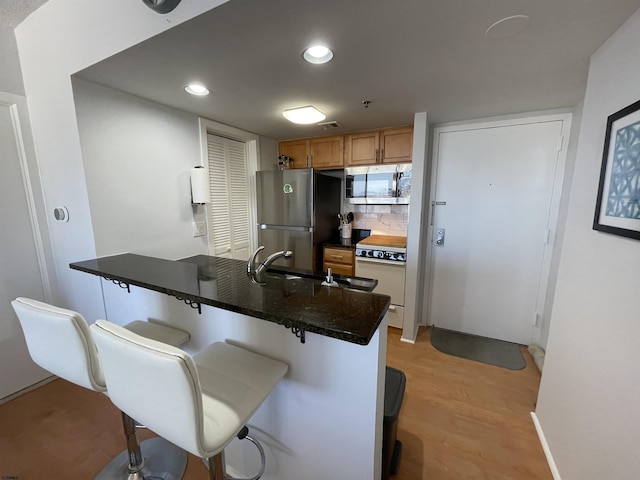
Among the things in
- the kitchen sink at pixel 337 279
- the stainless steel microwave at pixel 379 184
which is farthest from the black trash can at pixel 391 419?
the stainless steel microwave at pixel 379 184

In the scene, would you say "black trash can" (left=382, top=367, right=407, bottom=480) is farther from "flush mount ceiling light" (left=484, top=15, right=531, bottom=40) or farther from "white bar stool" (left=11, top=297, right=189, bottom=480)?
"flush mount ceiling light" (left=484, top=15, right=531, bottom=40)

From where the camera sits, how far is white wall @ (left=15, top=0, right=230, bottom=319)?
1341 millimetres

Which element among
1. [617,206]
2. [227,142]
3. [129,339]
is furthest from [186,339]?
[227,142]

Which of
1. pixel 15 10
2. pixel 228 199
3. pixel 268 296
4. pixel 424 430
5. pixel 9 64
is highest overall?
pixel 15 10

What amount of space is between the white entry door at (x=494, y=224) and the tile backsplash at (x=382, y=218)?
1.44ft

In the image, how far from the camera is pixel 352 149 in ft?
9.83

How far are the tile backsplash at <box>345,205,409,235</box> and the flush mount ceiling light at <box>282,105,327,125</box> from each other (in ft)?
4.93

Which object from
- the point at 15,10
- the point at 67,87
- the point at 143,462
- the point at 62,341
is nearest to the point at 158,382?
the point at 62,341

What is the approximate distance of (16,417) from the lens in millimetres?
1768

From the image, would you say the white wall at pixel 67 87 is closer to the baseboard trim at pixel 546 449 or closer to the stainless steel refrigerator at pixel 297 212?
the stainless steel refrigerator at pixel 297 212

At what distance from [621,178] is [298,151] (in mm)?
2883

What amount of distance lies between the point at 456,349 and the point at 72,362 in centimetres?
285

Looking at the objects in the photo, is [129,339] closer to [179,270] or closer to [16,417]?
[179,270]

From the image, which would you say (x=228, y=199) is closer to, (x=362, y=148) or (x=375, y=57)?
(x=362, y=148)
